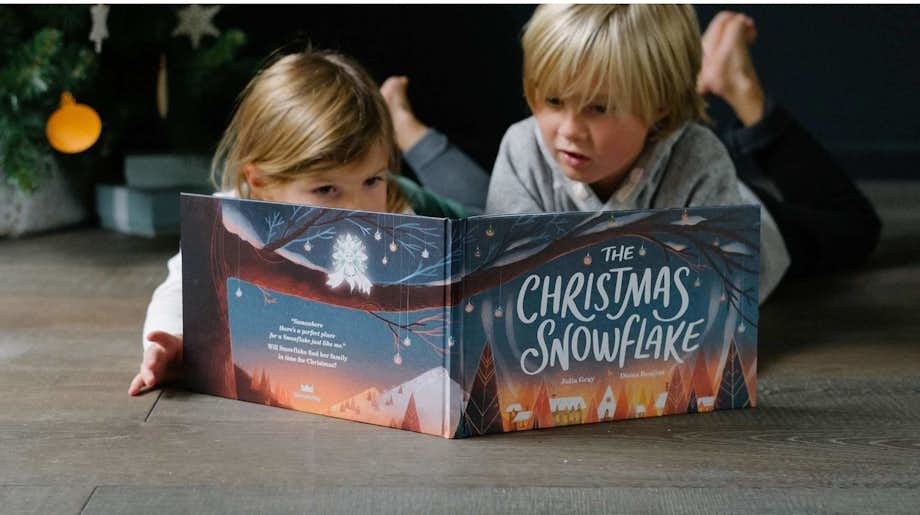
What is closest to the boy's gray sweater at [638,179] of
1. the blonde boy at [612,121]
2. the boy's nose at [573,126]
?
the blonde boy at [612,121]

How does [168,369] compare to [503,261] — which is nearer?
[503,261]

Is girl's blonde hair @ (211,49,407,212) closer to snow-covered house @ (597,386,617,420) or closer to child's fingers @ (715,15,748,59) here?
snow-covered house @ (597,386,617,420)

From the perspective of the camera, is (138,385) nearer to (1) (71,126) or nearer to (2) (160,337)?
(2) (160,337)

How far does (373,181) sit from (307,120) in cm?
9

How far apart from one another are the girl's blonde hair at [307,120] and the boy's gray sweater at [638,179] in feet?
0.77

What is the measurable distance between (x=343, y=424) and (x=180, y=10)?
1108mm

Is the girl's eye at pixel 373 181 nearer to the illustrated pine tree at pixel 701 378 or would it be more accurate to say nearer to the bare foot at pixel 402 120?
the illustrated pine tree at pixel 701 378

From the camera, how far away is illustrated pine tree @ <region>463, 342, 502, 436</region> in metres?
0.88

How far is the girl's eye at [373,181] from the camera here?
118cm

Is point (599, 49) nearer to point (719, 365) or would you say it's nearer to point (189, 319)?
point (719, 365)

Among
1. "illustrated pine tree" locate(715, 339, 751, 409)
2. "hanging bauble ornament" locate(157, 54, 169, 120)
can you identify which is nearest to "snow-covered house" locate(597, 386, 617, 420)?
"illustrated pine tree" locate(715, 339, 751, 409)

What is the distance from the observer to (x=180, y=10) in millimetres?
1839

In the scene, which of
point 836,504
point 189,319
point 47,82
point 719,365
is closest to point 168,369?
point 189,319

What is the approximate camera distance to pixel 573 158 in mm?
1307
